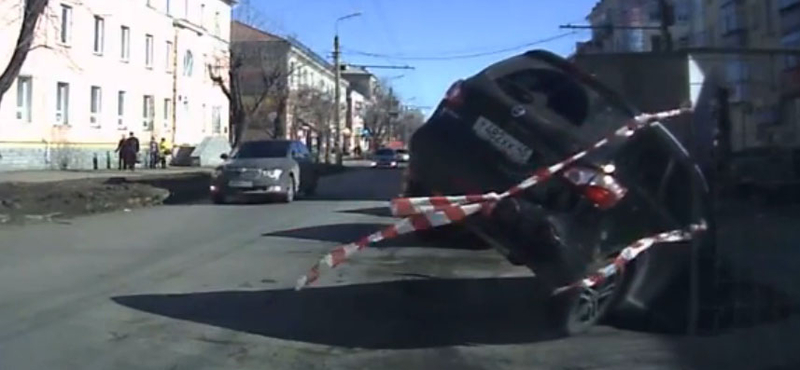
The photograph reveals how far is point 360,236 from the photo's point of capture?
17.5m

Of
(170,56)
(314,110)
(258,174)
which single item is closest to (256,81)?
(314,110)

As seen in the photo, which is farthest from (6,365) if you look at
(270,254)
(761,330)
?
(270,254)

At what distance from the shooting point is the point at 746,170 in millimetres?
17781

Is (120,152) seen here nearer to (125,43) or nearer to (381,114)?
(125,43)

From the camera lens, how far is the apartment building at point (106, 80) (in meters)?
41.8

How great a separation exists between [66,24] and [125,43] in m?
6.73

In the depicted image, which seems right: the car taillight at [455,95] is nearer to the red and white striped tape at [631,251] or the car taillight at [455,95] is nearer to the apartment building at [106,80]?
the red and white striped tape at [631,251]

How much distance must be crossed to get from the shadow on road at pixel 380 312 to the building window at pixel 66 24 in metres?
35.8

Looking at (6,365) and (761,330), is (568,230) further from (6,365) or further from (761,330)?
(6,365)

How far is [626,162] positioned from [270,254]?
7339 mm

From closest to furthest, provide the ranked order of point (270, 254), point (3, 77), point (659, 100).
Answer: point (659, 100) → point (270, 254) → point (3, 77)

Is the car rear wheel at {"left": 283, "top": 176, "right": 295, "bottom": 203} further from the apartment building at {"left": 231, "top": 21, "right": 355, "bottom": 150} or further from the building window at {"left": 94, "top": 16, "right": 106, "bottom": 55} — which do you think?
the apartment building at {"left": 231, "top": 21, "right": 355, "bottom": 150}

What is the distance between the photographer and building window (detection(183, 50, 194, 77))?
61.7 meters

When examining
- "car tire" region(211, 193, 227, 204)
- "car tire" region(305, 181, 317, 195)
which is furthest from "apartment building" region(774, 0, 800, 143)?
"car tire" region(211, 193, 227, 204)
